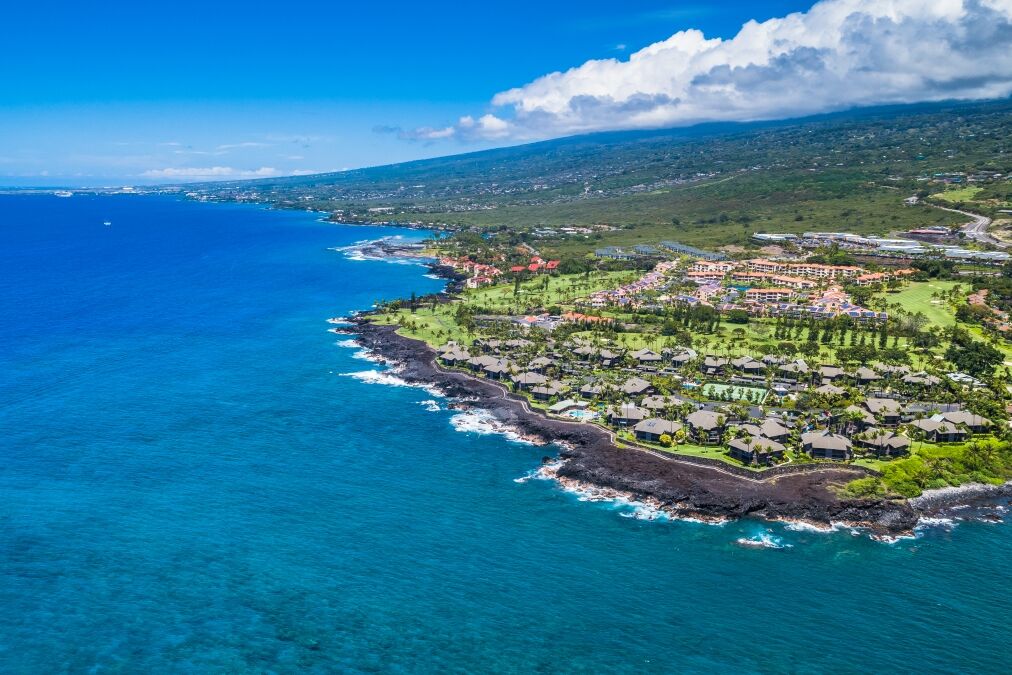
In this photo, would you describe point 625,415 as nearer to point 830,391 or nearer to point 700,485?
point 700,485

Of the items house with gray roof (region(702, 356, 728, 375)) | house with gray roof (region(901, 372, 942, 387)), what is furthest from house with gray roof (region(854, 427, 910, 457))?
house with gray roof (region(702, 356, 728, 375))

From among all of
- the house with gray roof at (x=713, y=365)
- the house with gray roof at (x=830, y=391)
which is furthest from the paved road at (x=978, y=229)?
the house with gray roof at (x=830, y=391)

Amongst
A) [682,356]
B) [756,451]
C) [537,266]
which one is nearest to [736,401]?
[756,451]

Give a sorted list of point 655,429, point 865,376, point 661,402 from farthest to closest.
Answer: point 865,376 → point 661,402 → point 655,429

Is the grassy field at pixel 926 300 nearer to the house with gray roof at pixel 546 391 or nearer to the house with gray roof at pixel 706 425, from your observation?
the house with gray roof at pixel 706 425

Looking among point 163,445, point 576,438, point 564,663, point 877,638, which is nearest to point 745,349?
point 576,438
